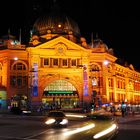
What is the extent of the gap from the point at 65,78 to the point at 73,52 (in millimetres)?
6865

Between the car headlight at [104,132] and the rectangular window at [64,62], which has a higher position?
the rectangular window at [64,62]

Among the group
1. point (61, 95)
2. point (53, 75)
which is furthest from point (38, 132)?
point (61, 95)

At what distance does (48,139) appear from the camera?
2180 cm

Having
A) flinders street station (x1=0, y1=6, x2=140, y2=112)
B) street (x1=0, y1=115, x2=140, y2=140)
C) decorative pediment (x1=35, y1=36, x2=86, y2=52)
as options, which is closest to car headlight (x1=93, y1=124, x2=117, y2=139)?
street (x1=0, y1=115, x2=140, y2=140)

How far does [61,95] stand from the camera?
85562mm

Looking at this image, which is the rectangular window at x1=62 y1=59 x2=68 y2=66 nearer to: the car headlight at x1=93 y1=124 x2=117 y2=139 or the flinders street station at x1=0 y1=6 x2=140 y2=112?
the flinders street station at x1=0 y1=6 x2=140 y2=112

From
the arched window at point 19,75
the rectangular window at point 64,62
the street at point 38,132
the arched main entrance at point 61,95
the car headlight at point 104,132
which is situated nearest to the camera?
the car headlight at point 104,132

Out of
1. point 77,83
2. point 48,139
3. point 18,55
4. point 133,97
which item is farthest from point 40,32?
point 48,139

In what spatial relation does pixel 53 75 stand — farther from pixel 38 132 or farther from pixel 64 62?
pixel 38 132

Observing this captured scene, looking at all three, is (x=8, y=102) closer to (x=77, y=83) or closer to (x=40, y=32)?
(x=77, y=83)

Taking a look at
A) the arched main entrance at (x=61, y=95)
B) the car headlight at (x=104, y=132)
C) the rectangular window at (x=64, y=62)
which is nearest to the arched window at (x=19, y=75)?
the arched main entrance at (x=61, y=95)

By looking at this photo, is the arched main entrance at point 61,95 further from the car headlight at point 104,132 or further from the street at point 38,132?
the car headlight at point 104,132

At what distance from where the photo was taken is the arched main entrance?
3344 inches

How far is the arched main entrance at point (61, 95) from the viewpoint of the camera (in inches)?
3344
